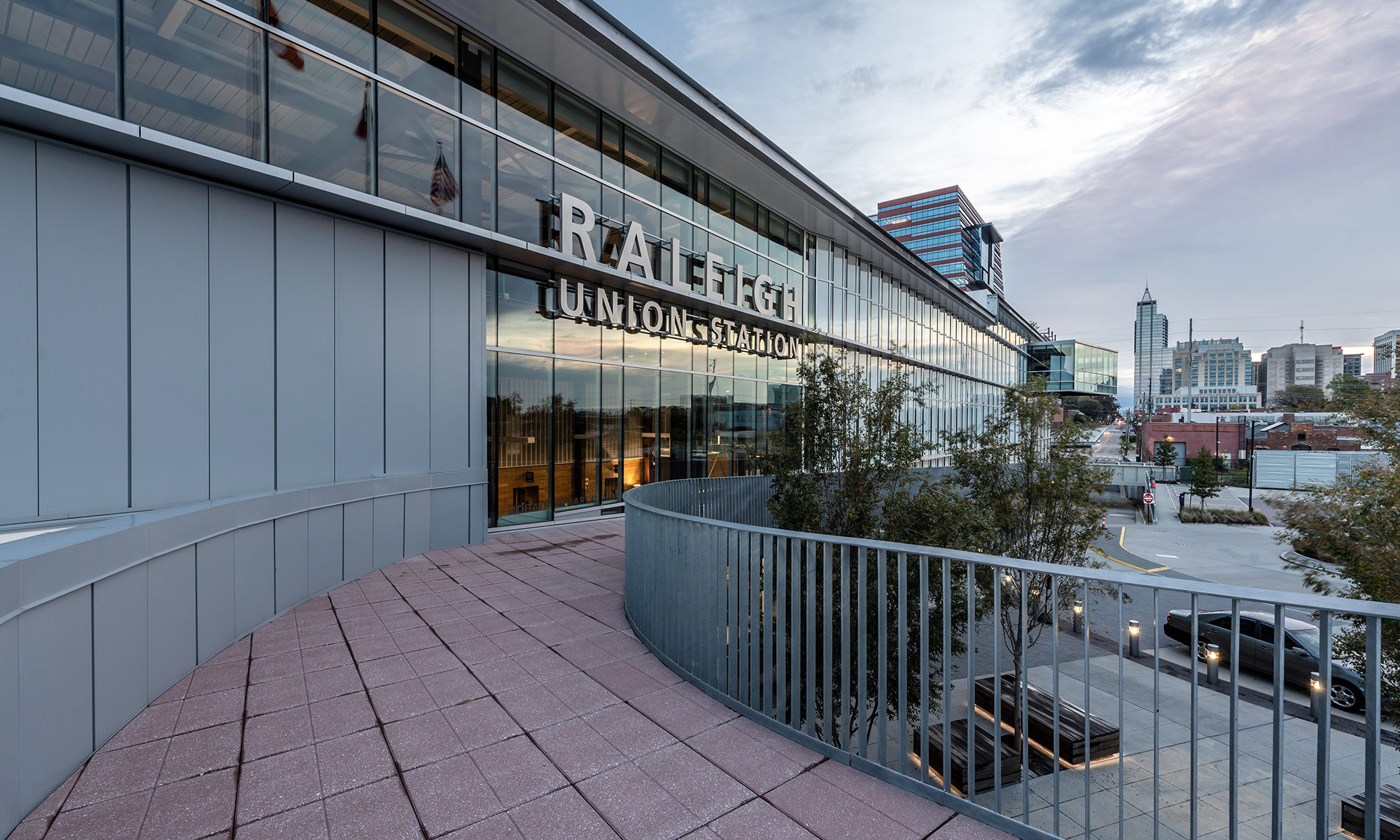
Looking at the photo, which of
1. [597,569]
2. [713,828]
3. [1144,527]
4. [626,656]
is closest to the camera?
[713,828]

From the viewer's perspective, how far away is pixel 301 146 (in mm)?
7879

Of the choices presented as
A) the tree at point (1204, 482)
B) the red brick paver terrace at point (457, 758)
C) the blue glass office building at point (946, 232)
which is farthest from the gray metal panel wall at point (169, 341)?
the blue glass office building at point (946, 232)

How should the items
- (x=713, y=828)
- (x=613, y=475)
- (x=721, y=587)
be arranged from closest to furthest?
(x=713, y=828) → (x=721, y=587) → (x=613, y=475)

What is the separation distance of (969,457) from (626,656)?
1080 cm

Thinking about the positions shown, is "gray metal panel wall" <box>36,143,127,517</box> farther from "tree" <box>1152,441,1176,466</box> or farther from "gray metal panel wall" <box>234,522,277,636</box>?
"tree" <box>1152,441,1176,466</box>

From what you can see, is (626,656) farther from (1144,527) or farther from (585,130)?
(1144,527)

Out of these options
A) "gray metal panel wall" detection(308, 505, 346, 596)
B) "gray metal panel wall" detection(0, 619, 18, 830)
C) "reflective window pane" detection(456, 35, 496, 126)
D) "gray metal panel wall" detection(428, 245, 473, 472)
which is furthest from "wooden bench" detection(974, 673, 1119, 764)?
"reflective window pane" detection(456, 35, 496, 126)

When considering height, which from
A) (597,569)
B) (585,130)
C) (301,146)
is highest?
(585,130)

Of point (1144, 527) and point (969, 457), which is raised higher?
point (969, 457)

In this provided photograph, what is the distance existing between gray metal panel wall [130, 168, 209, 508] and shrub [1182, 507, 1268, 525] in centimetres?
4794

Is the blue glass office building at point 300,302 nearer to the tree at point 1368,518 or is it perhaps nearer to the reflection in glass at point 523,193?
the reflection in glass at point 523,193

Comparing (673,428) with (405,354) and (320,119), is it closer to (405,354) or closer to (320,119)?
(405,354)

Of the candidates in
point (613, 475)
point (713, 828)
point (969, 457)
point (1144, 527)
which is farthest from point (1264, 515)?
point (713, 828)

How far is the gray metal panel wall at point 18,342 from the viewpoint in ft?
18.0
